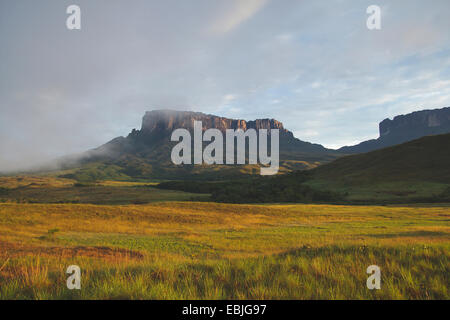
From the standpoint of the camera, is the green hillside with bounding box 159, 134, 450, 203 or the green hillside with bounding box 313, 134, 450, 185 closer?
the green hillside with bounding box 159, 134, 450, 203

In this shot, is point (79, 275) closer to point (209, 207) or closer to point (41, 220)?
point (41, 220)

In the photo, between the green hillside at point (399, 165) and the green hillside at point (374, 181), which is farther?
the green hillside at point (399, 165)

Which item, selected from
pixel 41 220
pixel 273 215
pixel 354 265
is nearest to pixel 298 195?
pixel 273 215

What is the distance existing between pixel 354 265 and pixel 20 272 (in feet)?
28.8

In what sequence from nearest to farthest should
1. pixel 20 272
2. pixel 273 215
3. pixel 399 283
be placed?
1. pixel 399 283
2. pixel 20 272
3. pixel 273 215

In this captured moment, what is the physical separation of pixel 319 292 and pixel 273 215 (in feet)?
→ 147

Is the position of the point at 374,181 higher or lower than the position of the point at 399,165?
lower

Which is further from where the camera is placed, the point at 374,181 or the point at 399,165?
the point at 399,165

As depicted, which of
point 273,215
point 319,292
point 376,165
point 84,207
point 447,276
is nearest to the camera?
point 319,292

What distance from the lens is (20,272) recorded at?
22.6ft

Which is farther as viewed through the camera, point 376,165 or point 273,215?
point 376,165

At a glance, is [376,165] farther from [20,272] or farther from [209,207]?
[20,272]

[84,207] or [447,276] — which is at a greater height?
[447,276]
